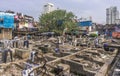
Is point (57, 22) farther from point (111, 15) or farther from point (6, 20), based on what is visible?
point (111, 15)

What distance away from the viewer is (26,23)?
4506cm

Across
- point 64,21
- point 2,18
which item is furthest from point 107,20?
point 2,18

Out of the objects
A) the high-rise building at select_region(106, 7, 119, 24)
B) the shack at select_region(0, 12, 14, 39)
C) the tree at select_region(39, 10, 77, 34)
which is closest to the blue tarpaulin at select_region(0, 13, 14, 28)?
the shack at select_region(0, 12, 14, 39)

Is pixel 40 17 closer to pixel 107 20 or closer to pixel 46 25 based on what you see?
pixel 46 25

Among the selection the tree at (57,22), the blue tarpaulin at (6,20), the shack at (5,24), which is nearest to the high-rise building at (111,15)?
the tree at (57,22)

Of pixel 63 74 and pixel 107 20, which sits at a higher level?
pixel 107 20

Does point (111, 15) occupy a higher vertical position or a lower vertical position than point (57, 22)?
higher

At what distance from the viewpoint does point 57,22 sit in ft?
137

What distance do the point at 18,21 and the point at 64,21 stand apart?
1037 cm

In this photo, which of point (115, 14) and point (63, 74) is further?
point (115, 14)

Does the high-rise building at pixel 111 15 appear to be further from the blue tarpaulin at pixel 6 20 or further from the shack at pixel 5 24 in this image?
the blue tarpaulin at pixel 6 20

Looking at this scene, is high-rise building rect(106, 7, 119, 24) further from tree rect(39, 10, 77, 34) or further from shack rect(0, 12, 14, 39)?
shack rect(0, 12, 14, 39)

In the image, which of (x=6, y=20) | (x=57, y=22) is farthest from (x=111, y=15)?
(x=6, y=20)

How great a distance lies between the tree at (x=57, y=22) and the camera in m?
41.3
